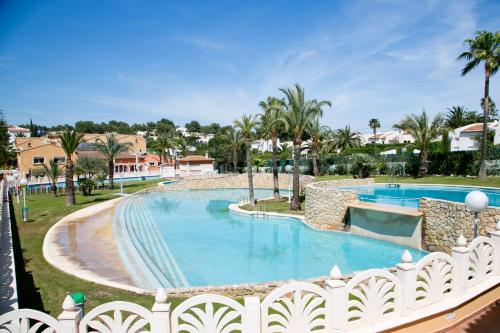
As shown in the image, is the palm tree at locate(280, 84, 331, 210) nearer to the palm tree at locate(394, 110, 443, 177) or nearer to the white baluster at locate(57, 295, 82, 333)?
the palm tree at locate(394, 110, 443, 177)

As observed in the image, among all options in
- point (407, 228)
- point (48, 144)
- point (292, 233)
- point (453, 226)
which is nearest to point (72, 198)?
point (292, 233)

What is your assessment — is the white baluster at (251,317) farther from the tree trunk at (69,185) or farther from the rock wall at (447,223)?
the tree trunk at (69,185)

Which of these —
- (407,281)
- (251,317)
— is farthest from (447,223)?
(251,317)

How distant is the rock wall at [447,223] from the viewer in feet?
32.7

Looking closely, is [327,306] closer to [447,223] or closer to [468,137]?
[447,223]

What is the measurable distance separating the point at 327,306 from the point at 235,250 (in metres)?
10.4

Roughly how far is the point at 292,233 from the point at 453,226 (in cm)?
757

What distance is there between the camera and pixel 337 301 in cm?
382

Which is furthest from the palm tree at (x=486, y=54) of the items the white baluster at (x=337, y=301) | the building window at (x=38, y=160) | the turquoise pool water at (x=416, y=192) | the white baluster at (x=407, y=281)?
the building window at (x=38, y=160)

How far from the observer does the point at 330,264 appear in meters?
11.7

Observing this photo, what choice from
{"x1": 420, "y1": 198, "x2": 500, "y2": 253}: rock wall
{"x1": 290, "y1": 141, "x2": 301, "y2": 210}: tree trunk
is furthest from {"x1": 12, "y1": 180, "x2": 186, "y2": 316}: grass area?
{"x1": 290, "y1": 141, "x2": 301, "y2": 210}: tree trunk

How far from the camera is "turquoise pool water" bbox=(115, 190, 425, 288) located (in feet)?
35.7

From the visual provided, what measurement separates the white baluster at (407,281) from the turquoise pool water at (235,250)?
6.51 metres

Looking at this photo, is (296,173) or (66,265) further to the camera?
(296,173)
